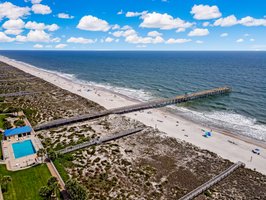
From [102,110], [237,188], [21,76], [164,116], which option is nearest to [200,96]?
[164,116]

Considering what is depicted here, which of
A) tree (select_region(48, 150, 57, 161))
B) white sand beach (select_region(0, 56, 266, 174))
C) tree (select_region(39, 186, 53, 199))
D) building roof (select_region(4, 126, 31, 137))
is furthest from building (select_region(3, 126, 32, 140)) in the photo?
white sand beach (select_region(0, 56, 266, 174))

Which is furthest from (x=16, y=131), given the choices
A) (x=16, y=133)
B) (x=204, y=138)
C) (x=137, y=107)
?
(x=204, y=138)

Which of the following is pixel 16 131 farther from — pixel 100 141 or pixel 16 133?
pixel 100 141

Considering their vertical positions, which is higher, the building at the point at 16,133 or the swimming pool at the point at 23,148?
the building at the point at 16,133

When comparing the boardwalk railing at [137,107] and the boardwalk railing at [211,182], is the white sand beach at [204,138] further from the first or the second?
the boardwalk railing at [211,182]

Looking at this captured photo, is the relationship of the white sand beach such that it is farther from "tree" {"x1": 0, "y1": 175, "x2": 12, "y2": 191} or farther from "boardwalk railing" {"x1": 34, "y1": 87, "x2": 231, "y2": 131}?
"tree" {"x1": 0, "y1": 175, "x2": 12, "y2": 191}

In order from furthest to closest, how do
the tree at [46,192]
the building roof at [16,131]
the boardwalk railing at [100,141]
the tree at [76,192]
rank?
1. the building roof at [16,131]
2. the boardwalk railing at [100,141]
3. the tree at [46,192]
4. the tree at [76,192]

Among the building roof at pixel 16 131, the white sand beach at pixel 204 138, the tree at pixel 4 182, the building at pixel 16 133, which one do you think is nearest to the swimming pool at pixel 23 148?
the building at pixel 16 133
